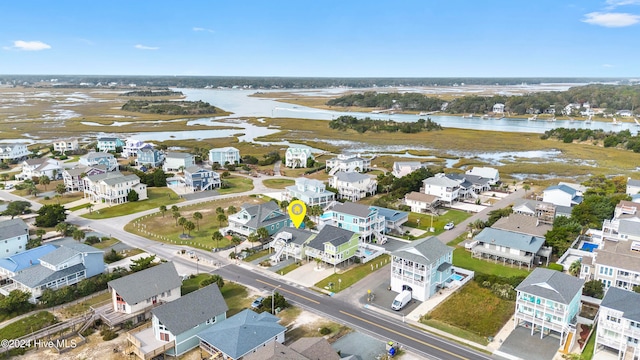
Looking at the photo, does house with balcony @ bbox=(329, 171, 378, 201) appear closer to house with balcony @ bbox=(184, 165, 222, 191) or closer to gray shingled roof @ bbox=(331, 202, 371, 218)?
gray shingled roof @ bbox=(331, 202, 371, 218)

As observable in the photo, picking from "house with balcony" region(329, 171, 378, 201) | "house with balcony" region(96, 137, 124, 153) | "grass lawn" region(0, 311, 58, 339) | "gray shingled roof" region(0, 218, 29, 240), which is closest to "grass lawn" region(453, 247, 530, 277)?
"house with balcony" region(329, 171, 378, 201)

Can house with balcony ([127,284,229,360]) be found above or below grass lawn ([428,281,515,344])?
above

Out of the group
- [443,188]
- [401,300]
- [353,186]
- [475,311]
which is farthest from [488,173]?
[401,300]

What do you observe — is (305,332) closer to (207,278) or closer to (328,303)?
(328,303)

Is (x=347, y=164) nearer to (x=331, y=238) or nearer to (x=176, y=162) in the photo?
(x=176, y=162)

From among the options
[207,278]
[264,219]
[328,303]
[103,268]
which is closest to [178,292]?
[207,278]

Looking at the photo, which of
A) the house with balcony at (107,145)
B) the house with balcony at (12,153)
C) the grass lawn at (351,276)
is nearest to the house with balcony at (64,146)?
the house with balcony at (107,145)

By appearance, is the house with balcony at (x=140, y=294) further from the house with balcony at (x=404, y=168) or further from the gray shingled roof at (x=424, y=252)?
the house with balcony at (x=404, y=168)
